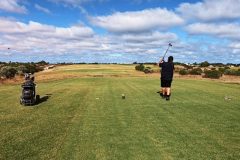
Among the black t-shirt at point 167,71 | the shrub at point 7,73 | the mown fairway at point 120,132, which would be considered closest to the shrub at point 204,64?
the shrub at point 7,73

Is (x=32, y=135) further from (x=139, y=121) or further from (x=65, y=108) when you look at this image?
(x=65, y=108)

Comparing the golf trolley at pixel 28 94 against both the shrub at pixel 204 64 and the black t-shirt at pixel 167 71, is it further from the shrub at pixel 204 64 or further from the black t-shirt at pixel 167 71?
the shrub at pixel 204 64

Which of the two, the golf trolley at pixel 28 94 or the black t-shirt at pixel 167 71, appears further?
the black t-shirt at pixel 167 71

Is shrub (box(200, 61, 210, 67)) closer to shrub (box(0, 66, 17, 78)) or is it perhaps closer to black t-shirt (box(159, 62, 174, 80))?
shrub (box(0, 66, 17, 78))

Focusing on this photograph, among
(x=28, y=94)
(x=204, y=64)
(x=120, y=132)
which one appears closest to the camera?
(x=120, y=132)

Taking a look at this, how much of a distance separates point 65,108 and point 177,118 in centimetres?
636

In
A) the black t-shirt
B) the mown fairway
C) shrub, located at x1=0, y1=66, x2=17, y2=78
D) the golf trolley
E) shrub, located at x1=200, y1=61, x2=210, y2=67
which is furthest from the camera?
shrub, located at x1=200, y1=61, x2=210, y2=67

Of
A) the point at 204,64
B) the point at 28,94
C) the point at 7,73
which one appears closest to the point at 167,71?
the point at 28,94

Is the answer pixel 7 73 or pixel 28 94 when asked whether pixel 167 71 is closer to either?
pixel 28 94

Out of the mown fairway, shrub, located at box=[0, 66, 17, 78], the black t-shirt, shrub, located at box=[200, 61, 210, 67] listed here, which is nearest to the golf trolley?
the mown fairway

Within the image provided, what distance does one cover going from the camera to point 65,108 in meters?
18.2

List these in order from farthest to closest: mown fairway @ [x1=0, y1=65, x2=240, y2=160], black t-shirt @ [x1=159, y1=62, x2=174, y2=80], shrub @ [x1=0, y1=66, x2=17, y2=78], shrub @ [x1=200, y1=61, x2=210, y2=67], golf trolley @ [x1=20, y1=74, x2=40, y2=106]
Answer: shrub @ [x1=200, y1=61, x2=210, y2=67] < shrub @ [x1=0, y1=66, x2=17, y2=78] < black t-shirt @ [x1=159, y1=62, x2=174, y2=80] < golf trolley @ [x1=20, y1=74, x2=40, y2=106] < mown fairway @ [x1=0, y1=65, x2=240, y2=160]

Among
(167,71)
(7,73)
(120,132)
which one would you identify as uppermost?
(167,71)

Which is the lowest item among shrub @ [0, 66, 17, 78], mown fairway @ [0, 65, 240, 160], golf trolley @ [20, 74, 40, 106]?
shrub @ [0, 66, 17, 78]
